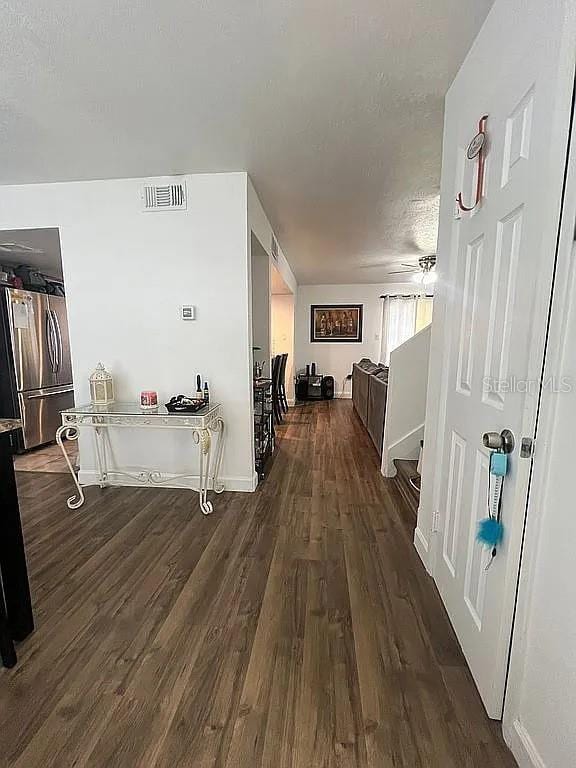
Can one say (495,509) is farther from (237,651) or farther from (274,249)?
(274,249)

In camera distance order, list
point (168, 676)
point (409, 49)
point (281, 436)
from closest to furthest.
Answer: point (168, 676) → point (409, 49) → point (281, 436)

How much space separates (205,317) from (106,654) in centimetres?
212

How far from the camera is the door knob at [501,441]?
1086 millimetres

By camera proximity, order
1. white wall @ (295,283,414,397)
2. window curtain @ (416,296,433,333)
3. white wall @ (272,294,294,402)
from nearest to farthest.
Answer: white wall @ (272,294,294,402) → window curtain @ (416,296,433,333) → white wall @ (295,283,414,397)

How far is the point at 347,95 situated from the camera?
1814mm

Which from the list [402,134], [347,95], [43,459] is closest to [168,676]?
[347,95]

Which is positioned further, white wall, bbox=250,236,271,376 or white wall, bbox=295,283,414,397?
white wall, bbox=295,283,414,397

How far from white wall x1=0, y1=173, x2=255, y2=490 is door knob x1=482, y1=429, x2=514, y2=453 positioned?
197cm

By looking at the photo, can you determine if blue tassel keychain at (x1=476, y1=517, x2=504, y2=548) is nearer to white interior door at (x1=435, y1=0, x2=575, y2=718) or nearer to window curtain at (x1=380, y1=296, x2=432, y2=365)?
white interior door at (x1=435, y1=0, x2=575, y2=718)

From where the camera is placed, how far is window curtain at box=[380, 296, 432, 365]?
7176 mm

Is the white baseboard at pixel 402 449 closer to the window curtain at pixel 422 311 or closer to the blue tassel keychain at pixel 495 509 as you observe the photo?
the blue tassel keychain at pixel 495 509

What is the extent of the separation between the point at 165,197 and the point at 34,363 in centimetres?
263

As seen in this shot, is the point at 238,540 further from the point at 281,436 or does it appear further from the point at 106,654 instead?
the point at 281,436

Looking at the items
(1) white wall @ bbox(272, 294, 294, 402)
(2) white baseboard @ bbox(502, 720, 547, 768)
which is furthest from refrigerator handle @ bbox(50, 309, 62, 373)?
(2) white baseboard @ bbox(502, 720, 547, 768)
